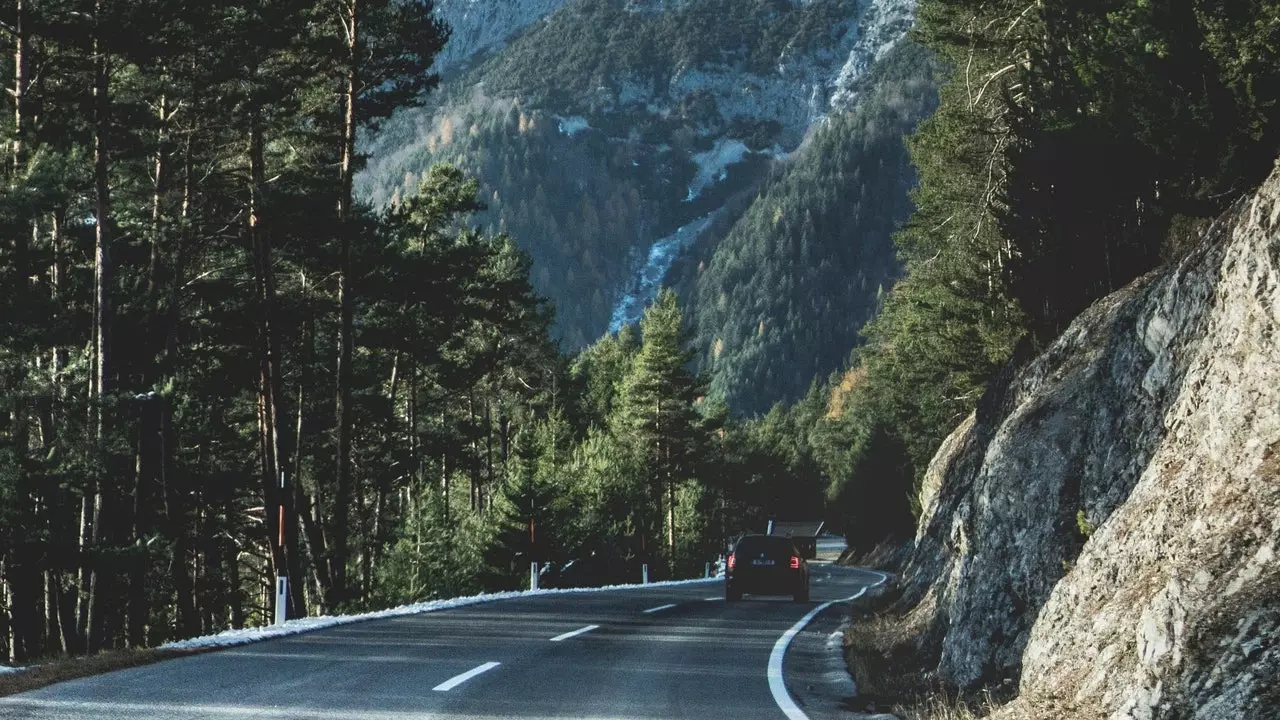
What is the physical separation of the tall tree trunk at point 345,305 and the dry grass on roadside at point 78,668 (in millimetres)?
12862

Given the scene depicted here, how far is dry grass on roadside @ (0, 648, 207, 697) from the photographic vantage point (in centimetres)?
1099

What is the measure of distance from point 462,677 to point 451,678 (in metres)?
0.14

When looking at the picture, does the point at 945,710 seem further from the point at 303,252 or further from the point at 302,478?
the point at 302,478

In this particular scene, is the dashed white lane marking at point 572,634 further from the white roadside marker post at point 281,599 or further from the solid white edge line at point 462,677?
the white roadside marker post at point 281,599

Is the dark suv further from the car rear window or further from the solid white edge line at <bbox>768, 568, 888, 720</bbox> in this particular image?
the solid white edge line at <bbox>768, 568, 888, 720</bbox>

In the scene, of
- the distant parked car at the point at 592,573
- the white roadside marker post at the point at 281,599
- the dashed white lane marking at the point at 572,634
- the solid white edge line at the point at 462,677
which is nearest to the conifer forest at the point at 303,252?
the distant parked car at the point at 592,573

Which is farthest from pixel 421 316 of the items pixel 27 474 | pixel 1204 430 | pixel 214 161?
pixel 1204 430

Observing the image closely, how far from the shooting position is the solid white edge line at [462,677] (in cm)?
1160

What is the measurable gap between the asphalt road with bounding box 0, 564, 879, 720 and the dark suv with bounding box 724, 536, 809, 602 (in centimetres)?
888

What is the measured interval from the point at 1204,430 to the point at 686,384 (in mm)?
65165

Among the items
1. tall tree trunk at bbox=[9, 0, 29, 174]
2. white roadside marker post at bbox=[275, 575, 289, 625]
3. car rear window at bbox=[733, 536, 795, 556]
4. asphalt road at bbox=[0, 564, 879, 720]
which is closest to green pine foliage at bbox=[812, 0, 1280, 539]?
car rear window at bbox=[733, 536, 795, 556]

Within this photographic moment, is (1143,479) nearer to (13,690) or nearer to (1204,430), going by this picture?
(1204,430)

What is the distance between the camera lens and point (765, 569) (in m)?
30.0

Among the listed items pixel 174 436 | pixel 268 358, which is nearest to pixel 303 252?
pixel 268 358
